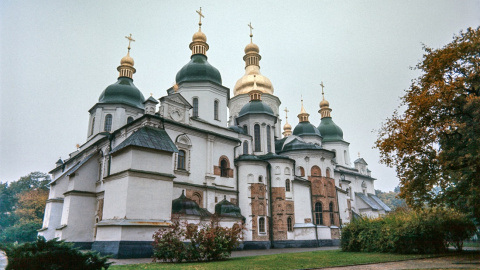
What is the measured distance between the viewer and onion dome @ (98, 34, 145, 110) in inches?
1133

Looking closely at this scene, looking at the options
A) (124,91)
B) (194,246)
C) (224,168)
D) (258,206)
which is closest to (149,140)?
(194,246)

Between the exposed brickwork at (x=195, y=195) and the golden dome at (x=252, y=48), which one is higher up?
the golden dome at (x=252, y=48)

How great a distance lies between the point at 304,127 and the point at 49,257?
35.9 m

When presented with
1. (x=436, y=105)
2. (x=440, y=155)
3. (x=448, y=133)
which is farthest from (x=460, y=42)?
(x=440, y=155)

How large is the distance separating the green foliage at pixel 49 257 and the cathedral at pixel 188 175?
426 inches

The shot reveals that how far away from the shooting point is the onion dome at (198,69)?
2745cm

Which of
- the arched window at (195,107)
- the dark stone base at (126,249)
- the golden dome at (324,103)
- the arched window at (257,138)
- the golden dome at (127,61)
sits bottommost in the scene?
the dark stone base at (126,249)

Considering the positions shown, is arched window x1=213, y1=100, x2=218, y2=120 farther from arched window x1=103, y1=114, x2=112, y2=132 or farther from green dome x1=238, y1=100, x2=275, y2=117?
arched window x1=103, y1=114, x2=112, y2=132

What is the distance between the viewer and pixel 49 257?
526cm

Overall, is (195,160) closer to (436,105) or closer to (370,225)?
(370,225)

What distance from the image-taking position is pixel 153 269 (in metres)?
10.2

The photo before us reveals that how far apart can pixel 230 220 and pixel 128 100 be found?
1486 centimetres

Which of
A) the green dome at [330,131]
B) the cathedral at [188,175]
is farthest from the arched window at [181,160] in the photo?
the green dome at [330,131]

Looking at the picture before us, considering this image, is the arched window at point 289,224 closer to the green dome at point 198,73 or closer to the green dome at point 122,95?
the green dome at point 198,73
